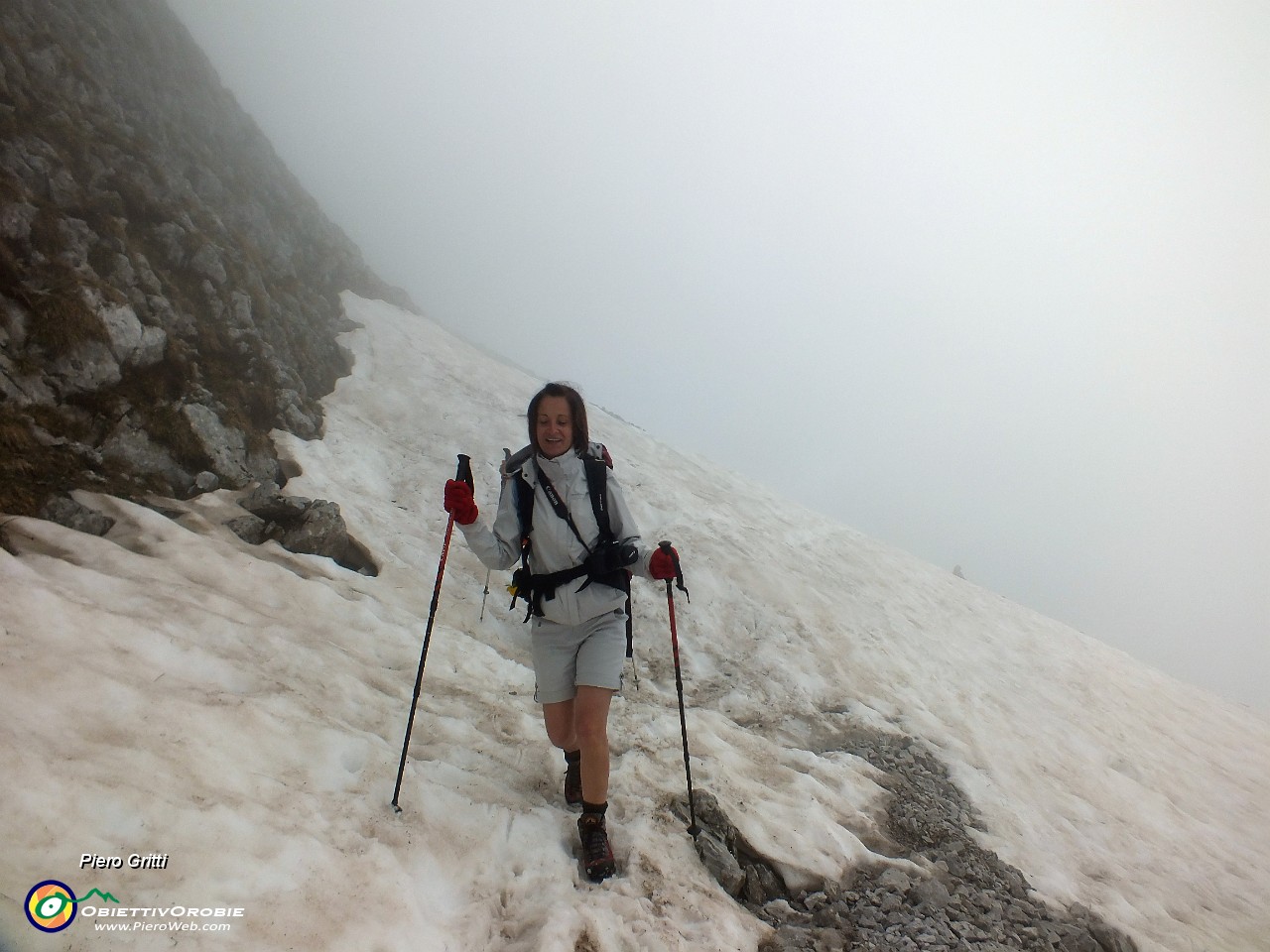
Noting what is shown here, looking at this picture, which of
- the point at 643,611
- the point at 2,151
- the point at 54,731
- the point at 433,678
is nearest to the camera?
the point at 54,731

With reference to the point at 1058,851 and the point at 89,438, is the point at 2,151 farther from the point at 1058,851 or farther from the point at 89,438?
the point at 1058,851

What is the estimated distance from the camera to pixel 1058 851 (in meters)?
8.53

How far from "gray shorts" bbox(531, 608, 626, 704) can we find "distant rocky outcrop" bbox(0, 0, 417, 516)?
6.39m

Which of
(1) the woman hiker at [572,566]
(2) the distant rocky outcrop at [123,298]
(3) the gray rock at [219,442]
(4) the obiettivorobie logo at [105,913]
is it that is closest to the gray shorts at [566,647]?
(1) the woman hiker at [572,566]

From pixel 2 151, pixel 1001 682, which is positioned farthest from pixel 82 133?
pixel 1001 682

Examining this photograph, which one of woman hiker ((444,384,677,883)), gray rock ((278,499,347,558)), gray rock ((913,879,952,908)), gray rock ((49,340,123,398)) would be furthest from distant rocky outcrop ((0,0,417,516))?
gray rock ((913,879,952,908))

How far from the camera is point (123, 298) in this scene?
9.97 m

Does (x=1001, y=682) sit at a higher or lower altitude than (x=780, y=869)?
higher

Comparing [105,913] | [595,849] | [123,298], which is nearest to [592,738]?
[595,849]

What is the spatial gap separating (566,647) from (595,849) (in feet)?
5.77

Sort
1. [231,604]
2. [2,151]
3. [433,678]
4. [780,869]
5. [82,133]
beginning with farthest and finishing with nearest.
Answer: [82,133] → [2,151] → [433,678] → [231,604] → [780,869]

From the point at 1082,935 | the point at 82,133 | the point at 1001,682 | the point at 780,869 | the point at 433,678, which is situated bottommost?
the point at 433,678

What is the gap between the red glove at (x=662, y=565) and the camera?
5.19 meters

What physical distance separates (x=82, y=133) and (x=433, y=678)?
599 inches
